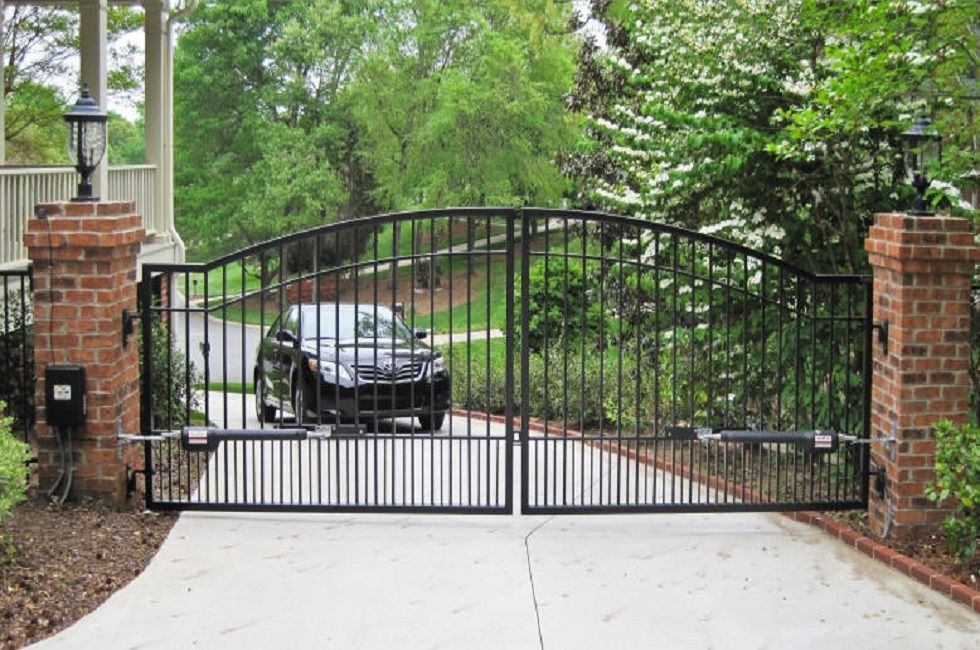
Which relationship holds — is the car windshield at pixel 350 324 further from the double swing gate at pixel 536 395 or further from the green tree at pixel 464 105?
the green tree at pixel 464 105

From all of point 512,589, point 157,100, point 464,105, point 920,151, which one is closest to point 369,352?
point 512,589

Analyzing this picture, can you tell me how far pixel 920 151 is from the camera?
757 centimetres

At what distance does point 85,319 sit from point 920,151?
17.4 feet

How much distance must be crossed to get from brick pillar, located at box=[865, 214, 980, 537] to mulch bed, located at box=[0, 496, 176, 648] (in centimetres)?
456

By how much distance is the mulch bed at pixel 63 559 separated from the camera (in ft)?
19.4

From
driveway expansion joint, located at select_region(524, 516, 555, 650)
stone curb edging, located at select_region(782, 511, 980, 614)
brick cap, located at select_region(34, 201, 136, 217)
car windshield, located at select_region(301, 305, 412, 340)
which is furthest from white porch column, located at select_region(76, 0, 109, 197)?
stone curb edging, located at select_region(782, 511, 980, 614)

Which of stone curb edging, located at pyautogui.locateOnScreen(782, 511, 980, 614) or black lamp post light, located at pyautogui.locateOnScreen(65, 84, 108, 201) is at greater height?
black lamp post light, located at pyautogui.locateOnScreen(65, 84, 108, 201)

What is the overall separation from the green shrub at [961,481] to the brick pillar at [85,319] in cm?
499

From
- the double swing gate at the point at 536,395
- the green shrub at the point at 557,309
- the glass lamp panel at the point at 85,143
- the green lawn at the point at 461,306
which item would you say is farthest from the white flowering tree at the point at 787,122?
the green lawn at the point at 461,306

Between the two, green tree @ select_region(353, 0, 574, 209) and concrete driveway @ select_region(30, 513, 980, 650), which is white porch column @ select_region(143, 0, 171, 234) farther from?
green tree @ select_region(353, 0, 574, 209)

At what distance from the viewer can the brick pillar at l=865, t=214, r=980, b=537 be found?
7398 millimetres

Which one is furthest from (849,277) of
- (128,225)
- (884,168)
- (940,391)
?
(128,225)

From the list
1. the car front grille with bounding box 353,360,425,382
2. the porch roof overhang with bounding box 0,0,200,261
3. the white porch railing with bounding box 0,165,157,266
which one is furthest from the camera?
the porch roof overhang with bounding box 0,0,200,261

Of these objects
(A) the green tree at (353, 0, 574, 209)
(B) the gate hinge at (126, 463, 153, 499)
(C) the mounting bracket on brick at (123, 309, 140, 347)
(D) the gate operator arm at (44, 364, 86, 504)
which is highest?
(A) the green tree at (353, 0, 574, 209)
